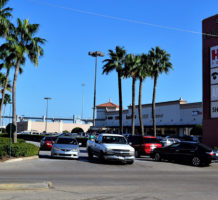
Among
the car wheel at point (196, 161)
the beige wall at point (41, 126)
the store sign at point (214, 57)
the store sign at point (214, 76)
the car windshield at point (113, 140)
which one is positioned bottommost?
the car wheel at point (196, 161)

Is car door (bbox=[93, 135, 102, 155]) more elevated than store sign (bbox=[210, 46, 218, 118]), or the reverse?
store sign (bbox=[210, 46, 218, 118])

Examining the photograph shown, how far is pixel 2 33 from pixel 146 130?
2090 inches

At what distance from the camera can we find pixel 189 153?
19141mm

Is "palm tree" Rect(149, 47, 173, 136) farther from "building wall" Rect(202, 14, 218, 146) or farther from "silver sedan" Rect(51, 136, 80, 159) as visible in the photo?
"silver sedan" Rect(51, 136, 80, 159)

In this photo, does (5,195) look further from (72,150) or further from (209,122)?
(209,122)

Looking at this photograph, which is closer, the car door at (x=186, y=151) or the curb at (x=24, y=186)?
the curb at (x=24, y=186)

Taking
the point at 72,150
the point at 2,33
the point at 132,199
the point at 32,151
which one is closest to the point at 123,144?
the point at 72,150

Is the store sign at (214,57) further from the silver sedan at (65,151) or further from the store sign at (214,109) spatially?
the silver sedan at (65,151)

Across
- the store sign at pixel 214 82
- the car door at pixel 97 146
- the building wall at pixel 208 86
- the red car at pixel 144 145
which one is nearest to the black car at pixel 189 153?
the red car at pixel 144 145

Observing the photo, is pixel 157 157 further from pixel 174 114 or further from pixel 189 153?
pixel 174 114

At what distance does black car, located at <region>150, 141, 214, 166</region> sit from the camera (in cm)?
1861

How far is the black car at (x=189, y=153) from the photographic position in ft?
61.1

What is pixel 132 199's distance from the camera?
26.4 ft

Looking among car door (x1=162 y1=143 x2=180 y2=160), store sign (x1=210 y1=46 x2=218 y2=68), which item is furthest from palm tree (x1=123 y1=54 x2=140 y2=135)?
car door (x1=162 y1=143 x2=180 y2=160)
